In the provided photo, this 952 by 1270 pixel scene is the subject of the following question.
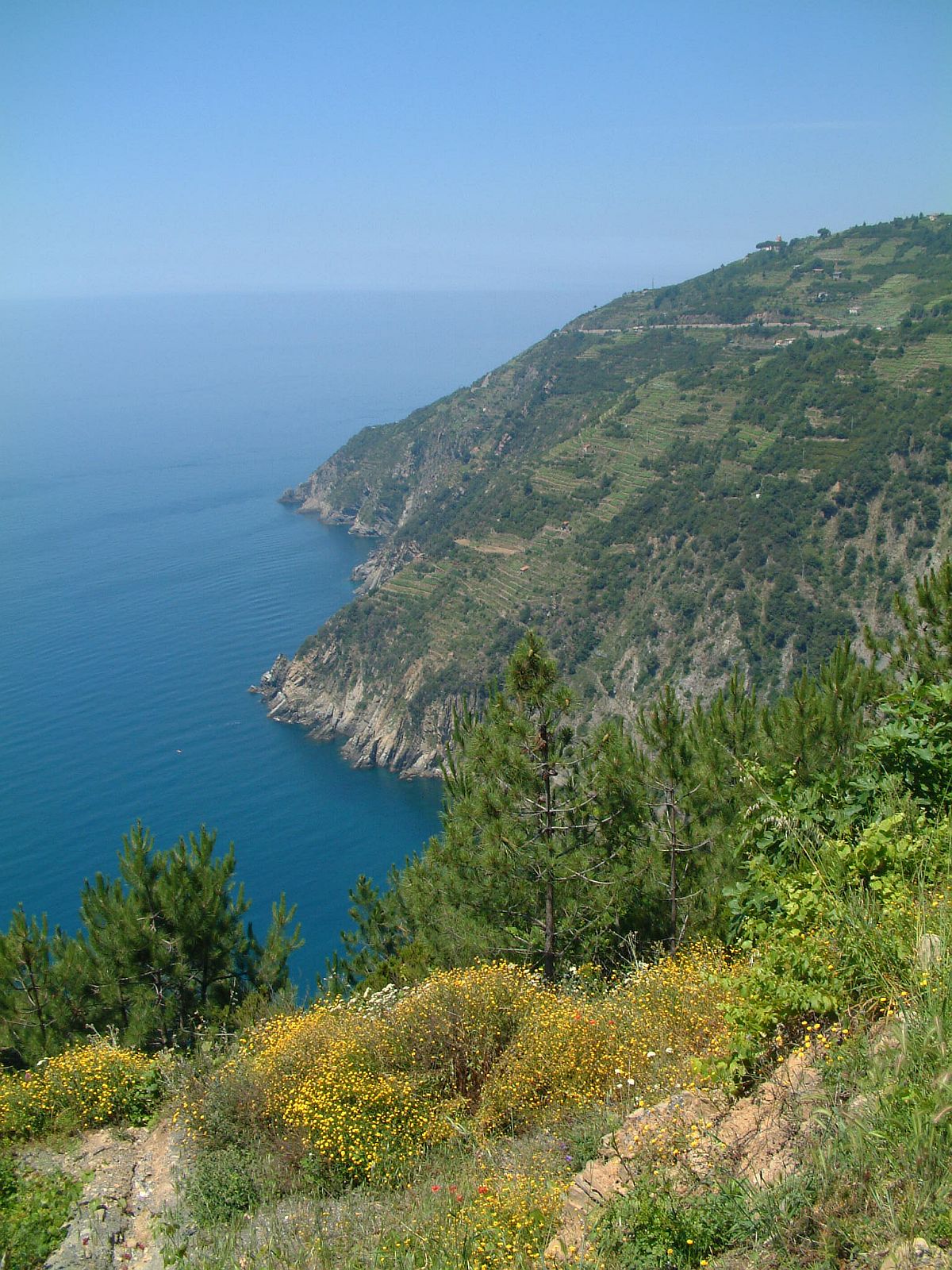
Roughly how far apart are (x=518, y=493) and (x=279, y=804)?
31.7 meters

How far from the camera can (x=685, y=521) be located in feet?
178

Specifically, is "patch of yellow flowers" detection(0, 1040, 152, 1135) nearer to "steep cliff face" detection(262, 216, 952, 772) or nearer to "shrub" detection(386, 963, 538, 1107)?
"shrub" detection(386, 963, 538, 1107)

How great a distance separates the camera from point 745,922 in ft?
14.4

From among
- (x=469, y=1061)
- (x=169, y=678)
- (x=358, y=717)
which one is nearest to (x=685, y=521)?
(x=358, y=717)

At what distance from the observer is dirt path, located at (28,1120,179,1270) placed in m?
4.71

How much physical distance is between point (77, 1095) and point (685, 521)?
51.3 m

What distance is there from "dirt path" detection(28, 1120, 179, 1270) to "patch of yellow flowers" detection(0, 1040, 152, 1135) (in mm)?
155

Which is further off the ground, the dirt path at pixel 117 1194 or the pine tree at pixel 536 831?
the pine tree at pixel 536 831

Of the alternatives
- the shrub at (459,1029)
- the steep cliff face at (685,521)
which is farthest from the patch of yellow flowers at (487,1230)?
the steep cliff face at (685,521)

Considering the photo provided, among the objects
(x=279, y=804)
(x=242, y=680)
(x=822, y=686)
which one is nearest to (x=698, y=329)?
(x=242, y=680)

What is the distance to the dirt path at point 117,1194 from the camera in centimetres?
471

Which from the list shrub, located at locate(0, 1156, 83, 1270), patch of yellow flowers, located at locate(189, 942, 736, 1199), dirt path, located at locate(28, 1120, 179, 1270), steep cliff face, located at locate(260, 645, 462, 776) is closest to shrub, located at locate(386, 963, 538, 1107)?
patch of yellow flowers, located at locate(189, 942, 736, 1199)

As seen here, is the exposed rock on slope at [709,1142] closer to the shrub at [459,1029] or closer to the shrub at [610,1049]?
the shrub at [610,1049]

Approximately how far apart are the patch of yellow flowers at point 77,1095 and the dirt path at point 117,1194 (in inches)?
6.1
